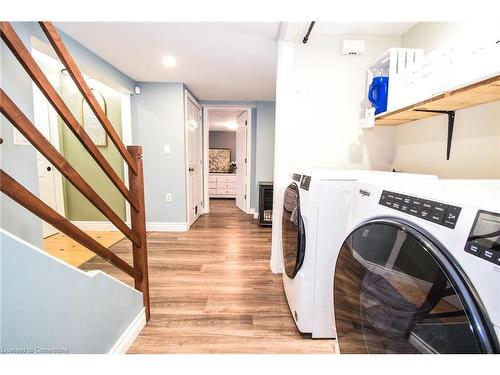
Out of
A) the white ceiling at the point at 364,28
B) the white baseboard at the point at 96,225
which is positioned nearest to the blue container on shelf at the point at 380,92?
the white ceiling at the point at 364,28

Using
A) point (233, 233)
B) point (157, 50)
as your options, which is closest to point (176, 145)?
point (157, 50)

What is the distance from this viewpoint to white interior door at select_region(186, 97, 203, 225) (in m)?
3.38

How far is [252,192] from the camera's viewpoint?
429 centimetres

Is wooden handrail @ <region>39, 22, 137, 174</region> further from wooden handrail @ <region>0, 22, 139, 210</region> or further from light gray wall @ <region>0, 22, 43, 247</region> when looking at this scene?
light gray wall @ <region>0, 22, 43, 247</region>

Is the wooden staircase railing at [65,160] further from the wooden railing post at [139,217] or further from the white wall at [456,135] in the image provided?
the white wall at [456,135]

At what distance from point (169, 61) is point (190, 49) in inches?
16.3

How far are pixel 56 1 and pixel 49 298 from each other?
0.90 metres

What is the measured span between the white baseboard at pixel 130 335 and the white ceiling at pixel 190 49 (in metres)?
2.09

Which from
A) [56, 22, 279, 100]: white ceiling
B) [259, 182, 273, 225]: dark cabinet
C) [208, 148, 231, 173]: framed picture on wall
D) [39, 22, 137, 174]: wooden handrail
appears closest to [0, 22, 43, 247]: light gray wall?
[39, 22, 137, 174]: wooden handrail

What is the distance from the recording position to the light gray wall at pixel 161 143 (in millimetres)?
3068

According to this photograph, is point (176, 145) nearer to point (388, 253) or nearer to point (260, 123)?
point (260, 123)

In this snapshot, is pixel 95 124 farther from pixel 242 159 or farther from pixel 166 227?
pixel 242 159

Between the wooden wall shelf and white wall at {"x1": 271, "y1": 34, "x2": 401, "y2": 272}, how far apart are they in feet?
1.31

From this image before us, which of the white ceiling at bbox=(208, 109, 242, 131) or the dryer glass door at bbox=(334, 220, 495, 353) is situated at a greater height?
the white ceiling at bbox=(208, 109, 242, 131)
